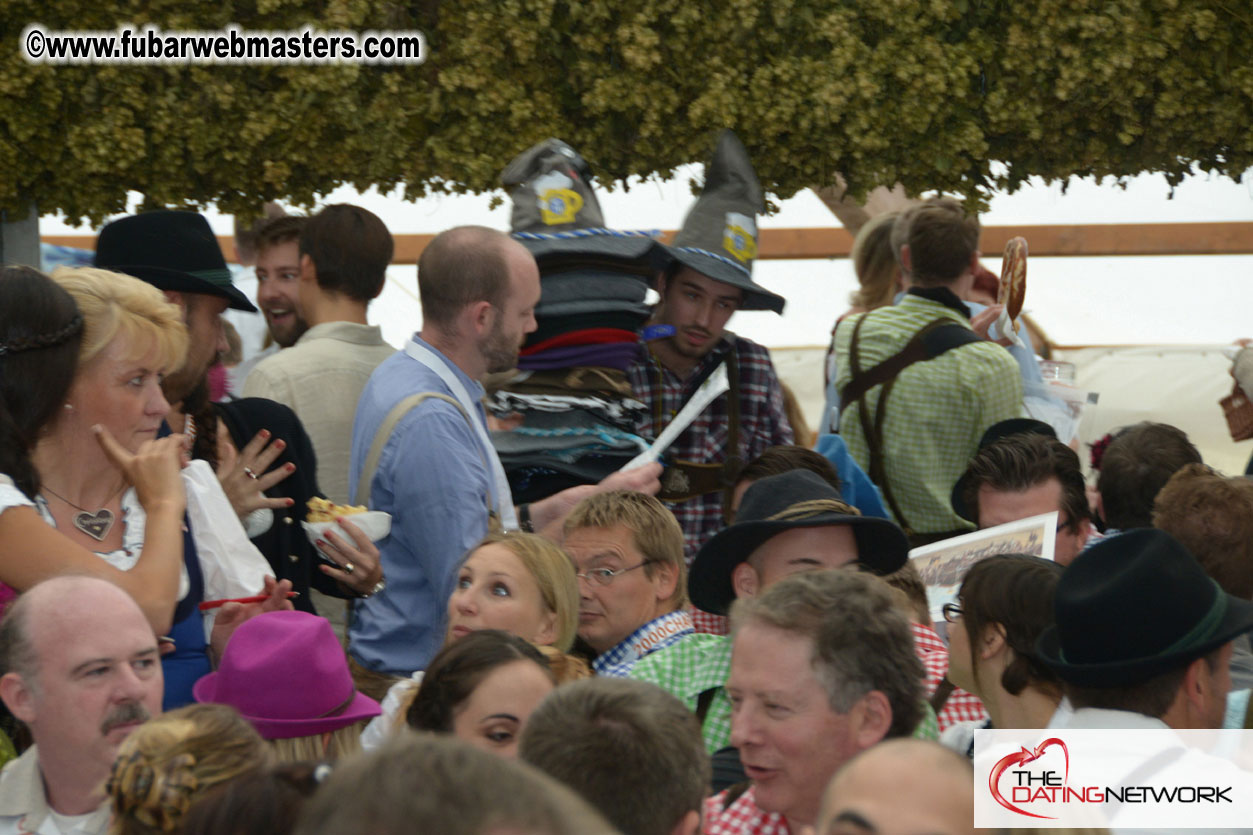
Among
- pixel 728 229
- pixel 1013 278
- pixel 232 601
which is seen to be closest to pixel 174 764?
pixel 232 601

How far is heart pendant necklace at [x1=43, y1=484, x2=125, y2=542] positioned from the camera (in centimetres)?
284

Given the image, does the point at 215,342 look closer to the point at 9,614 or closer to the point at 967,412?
the point at 9,614

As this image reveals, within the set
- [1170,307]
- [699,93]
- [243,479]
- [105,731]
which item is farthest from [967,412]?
[1170,307]

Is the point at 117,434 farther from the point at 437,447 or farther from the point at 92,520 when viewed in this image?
the point at 437,447

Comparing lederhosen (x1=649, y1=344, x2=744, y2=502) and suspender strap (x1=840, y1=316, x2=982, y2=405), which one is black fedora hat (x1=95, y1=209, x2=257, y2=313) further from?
suspender strap (x1=840, y1=316, x2=982, y2=405)

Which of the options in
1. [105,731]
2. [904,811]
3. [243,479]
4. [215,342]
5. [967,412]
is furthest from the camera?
[967,412]

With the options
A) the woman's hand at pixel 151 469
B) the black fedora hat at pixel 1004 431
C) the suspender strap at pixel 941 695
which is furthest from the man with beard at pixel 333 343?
the suspender strap at pixel 941 695

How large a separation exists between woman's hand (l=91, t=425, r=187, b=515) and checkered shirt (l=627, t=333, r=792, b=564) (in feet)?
5.31

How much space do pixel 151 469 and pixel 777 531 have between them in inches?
53.9

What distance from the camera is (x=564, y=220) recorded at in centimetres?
392

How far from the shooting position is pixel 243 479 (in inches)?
128

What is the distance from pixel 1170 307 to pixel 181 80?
6120mm

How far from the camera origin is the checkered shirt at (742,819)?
7.86 ft

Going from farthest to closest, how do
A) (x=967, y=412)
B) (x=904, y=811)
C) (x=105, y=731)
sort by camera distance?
1. (x=967, y=412)
2. (x=105, y=731)
3. (x=904, y=811)
